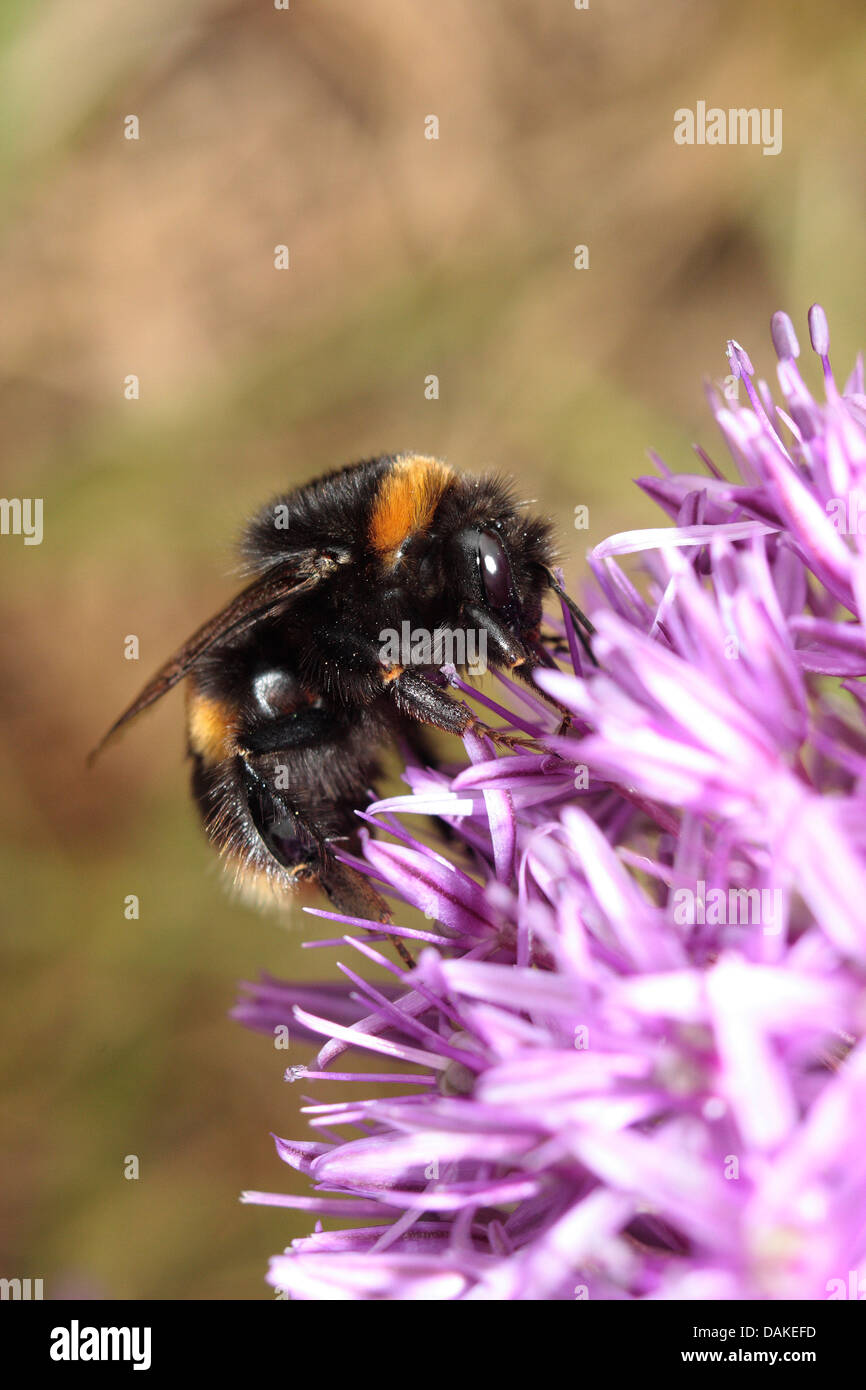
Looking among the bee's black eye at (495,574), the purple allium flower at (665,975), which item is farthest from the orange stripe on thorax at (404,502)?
the purple allium flower at (665,975)

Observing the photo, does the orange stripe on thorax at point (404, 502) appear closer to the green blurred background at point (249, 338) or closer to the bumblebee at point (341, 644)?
the bumblebee at point (341, 644)

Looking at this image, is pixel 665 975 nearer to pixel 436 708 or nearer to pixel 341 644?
pixel 436 708

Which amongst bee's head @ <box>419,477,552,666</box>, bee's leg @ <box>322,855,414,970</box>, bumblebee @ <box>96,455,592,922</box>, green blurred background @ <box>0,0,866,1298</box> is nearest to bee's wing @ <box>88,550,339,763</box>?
bumblebee @ <box>96,455,592,922</box>

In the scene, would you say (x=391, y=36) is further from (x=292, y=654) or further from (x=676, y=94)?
(x=292, y=654)

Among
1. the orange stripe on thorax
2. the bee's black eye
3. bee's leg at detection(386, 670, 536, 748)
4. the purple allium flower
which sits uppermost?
the orange stripe on thorax

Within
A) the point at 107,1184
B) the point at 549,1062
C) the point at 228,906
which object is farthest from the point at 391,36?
the point at 549,1062

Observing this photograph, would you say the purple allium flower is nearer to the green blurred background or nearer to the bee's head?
the bee's head

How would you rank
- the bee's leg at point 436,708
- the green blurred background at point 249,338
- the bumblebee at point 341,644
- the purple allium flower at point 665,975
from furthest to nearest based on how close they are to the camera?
the green blurred background at point 249,338, the bumblebee at point 341,644, the bee's leg at point 436,708, the purple allium flower at point 665,975
